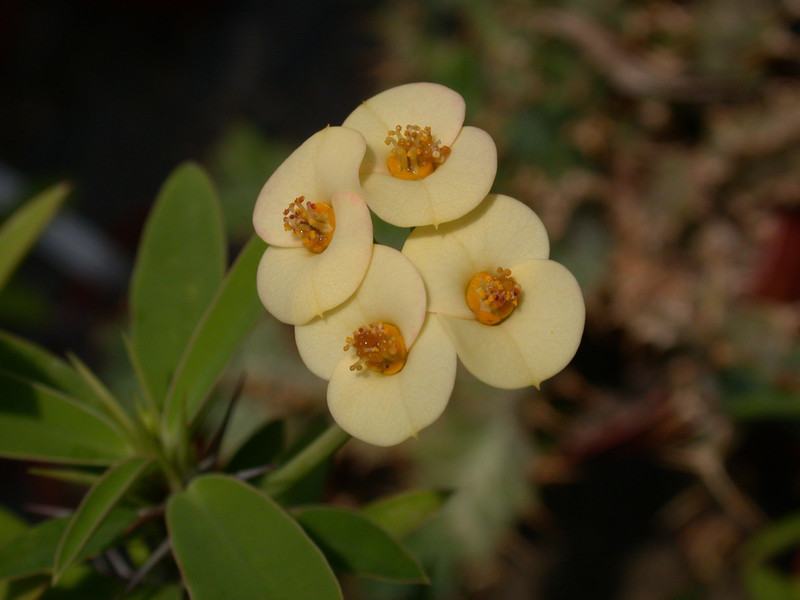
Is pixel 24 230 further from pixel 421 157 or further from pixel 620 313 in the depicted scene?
pixel 620 313

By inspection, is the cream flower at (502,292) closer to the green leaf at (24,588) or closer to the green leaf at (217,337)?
the green leaf at (217,337)

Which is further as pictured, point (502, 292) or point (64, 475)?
point (64, 475)

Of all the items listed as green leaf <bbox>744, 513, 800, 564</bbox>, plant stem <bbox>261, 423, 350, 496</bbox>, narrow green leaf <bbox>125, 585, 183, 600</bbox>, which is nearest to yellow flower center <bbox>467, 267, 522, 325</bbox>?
plant stem <bbox>261, 423, 350, 496</bbox>

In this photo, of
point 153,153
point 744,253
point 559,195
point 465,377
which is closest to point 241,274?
point 465,377

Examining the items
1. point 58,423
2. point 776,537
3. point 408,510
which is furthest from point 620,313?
point 58,423

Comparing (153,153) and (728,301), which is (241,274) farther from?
(153,153)

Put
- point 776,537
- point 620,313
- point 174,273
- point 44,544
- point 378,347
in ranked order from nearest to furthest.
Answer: point 378,347, point 44,544, point 174,273, point 776,537, point 620,313

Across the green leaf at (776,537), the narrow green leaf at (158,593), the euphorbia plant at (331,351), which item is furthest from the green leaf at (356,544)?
the green leaf at (776,537)

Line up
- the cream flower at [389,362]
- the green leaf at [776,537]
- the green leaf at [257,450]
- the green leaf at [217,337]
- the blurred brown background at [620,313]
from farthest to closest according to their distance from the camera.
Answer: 1. the blurred brown background at [620,313]
2. the green leaf at [776,537]
3. the green leaf at [257,450]
4. the green leaf at [217,337]
5. the cream flower at [389,362]
